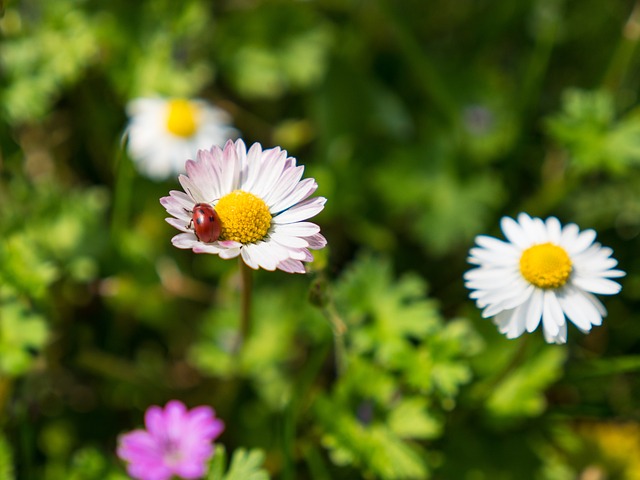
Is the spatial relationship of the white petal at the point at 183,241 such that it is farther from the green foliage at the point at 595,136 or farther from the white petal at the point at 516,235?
the green foliage at the point at 595,136

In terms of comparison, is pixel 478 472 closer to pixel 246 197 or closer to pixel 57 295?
pixel 246 197

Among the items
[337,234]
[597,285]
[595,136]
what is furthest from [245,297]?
[595,136]

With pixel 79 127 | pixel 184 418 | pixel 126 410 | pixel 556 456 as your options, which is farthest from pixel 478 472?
pixel 79 127

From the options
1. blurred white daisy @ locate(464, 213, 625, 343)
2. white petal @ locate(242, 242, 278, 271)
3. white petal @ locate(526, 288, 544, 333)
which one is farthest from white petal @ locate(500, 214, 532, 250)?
white petal @ locate(242, 242, 278, 271)

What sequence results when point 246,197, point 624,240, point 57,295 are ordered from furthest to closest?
point 624,240 → point 57,295 → point 246,197

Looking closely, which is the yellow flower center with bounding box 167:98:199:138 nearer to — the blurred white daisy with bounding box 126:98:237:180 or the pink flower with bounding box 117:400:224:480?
the blurred white daisy with bounding box 126:98:237:180

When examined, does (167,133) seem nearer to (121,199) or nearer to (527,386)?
(121,199)
